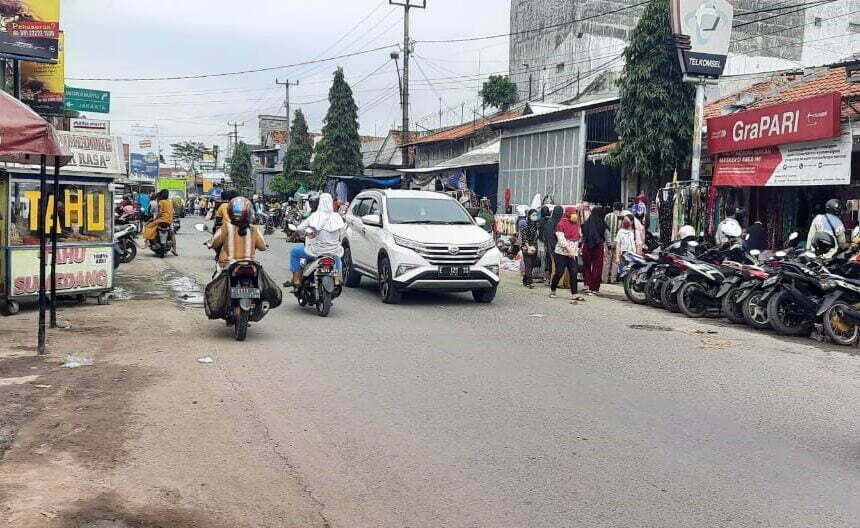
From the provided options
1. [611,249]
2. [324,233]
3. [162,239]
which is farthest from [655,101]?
[162,239]

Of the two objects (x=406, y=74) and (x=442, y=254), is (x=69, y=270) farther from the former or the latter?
(x=406, y=74)

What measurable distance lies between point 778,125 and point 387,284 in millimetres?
8764

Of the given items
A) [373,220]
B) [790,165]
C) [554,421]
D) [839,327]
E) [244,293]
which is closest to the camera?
[554,421]

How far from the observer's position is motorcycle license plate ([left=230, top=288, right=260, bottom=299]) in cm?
903

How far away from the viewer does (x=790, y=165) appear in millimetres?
15672

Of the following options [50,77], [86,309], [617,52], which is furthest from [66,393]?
[617,52]

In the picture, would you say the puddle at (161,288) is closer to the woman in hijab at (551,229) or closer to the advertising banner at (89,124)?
the woman in hijab at (551,229)

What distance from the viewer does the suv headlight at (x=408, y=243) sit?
12352 mm

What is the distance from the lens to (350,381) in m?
7.25

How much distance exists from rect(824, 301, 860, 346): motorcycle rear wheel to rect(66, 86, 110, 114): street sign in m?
26.8

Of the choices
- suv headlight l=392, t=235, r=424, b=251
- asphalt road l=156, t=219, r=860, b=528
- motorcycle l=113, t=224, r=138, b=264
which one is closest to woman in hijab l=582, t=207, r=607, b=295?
suv headlight l=392, t=235, r=424, b=251

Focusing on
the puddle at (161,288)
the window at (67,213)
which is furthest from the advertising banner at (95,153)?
the puddle at (161,288)

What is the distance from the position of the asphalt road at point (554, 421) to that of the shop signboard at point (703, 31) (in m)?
8.20

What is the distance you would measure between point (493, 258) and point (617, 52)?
3121 centimetres
